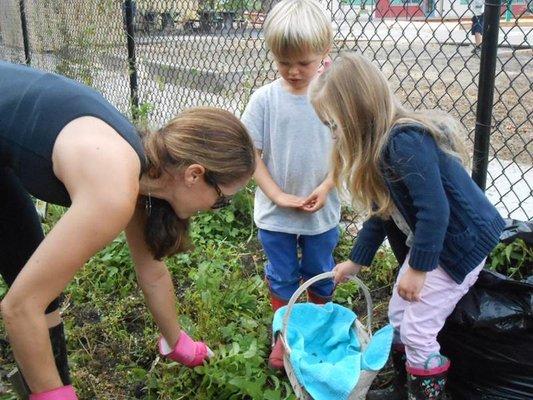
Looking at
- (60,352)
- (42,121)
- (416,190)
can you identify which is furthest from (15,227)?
(416,190)

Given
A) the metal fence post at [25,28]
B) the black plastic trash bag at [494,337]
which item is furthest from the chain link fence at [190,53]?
the black plastic trash bag at [494,337]

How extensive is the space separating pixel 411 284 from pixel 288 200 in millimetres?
625

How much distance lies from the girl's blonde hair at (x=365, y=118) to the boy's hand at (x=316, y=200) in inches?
14.4

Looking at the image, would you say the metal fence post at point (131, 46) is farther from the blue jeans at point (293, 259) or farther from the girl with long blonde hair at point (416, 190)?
the girl with long blonde hair at point (416, 190)

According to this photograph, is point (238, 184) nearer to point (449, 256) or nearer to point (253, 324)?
point (449, 256)

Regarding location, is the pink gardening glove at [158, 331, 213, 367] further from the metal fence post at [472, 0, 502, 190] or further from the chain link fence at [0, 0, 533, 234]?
the chain link fence at [0, 0, 533, 234]

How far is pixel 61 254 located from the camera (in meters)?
1.40

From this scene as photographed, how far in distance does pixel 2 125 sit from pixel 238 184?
2.03 feet

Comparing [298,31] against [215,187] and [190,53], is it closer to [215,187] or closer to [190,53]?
[215,187]

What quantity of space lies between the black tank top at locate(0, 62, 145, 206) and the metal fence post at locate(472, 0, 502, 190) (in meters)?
1.45

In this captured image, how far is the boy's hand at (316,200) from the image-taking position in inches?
92.1

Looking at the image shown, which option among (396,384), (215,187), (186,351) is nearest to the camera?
(215,187)

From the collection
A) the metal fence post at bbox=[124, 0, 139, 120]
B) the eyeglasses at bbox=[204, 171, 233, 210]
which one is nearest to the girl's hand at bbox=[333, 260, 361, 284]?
the eyeglasses at bbox=[204, 171, 233, 210]

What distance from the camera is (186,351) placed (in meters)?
2.18
